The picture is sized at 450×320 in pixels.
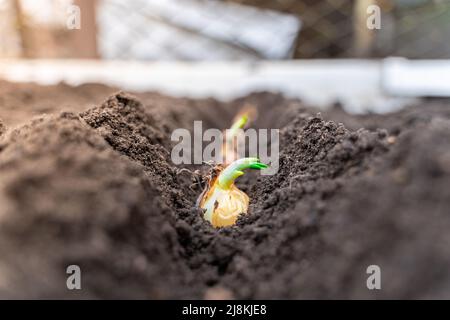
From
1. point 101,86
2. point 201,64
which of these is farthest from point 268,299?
point 201,64

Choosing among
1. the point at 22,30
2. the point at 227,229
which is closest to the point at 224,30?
the point at 22,30

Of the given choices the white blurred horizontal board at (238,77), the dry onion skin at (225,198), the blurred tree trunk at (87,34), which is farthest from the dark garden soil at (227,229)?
the blurred tree trunk at (87,34)

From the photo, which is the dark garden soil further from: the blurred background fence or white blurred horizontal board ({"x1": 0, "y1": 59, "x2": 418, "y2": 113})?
the blurred background fence

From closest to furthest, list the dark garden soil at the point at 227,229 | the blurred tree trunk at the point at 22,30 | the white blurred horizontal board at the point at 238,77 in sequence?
the dark garden soil at the point at 227,229 < the white blurred horizontal board at the point at 238,77 < the blurred tree trunk at the point at 22,30

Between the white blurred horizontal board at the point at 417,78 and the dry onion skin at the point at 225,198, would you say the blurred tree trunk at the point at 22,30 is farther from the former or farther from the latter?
the dry onion skin at the point at 225,198

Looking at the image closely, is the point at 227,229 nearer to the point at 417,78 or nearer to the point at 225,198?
the point at 225,198

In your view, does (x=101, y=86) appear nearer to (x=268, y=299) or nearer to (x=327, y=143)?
(x=327, y=143)

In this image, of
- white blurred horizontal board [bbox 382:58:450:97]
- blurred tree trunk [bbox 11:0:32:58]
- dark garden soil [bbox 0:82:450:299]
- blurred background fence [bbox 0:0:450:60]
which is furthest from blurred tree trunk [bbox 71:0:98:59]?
dark garden soil [bbox 0:82:450:299]
